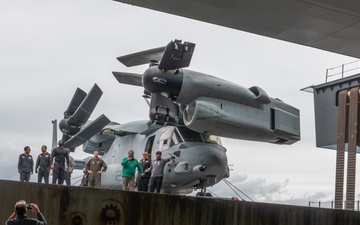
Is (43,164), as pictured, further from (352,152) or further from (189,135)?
(352,152)

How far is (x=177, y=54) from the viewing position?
613 inches

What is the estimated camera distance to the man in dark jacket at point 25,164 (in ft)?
54.3

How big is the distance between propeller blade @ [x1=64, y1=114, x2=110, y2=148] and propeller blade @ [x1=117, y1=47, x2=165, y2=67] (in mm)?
4113

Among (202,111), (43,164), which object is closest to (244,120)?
(202,111)

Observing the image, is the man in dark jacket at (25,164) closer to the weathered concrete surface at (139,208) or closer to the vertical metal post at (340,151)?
the weathered concrete surface at (139,208)

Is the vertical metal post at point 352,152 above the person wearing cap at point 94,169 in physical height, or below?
above

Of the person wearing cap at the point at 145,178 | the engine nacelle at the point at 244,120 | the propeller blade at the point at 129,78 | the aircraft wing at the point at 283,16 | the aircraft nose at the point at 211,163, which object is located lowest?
the person wearing cap at the point at 145,178

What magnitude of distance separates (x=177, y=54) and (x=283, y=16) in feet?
19.9

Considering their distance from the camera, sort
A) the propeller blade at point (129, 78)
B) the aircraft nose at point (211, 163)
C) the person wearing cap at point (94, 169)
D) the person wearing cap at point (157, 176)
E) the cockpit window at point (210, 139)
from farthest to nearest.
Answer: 1. the propeller blade at point (129, 78)
2. the cockpit window at point (210, 139)
3. the aircraft nose at point (211, 163)
4. the person wearing cap at point (94, 169)
5. the person wearing cap at point (157, 176)

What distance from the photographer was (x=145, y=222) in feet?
29.8

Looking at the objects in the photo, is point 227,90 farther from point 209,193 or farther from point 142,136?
point 142,136

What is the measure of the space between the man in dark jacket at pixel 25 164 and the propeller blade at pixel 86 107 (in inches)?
288

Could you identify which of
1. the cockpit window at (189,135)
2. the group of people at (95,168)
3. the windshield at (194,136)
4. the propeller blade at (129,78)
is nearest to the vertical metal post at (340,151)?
the windshield at (194,136)

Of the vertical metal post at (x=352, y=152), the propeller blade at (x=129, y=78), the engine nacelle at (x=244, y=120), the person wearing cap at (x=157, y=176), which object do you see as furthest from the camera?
the propeller blade at (x=129, y=78)
